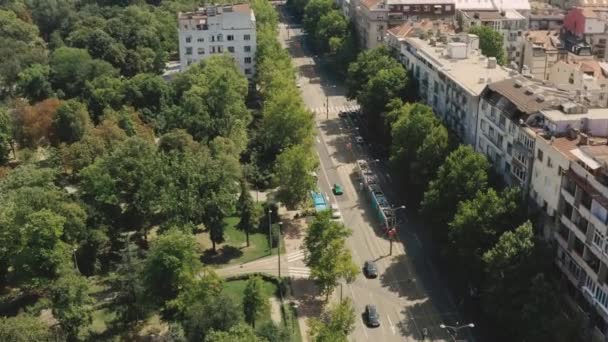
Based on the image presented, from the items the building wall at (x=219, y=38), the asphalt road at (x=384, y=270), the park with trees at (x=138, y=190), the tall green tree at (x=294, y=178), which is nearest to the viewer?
the park with trees at (x=138, y=190)

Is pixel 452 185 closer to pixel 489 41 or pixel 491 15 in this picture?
pixel 489 41

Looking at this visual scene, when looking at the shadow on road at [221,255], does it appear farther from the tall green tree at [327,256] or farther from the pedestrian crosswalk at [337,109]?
the pedestrian crosswalk at [337,109]

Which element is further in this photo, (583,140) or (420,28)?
(420,28)

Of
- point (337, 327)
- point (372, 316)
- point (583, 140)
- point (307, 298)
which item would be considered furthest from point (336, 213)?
point (583, 140)

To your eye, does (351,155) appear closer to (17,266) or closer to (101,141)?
(101,141)

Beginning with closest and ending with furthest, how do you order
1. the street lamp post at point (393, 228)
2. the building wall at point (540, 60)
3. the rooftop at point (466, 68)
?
1. the street lamp post at point (393, 228)
2. the rooftop at point (466, 68)
3. the building wall at point (540, 60)

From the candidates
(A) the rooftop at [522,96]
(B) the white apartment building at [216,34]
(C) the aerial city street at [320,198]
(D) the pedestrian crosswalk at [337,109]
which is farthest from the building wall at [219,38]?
(A) the rooftop at [522,96]
